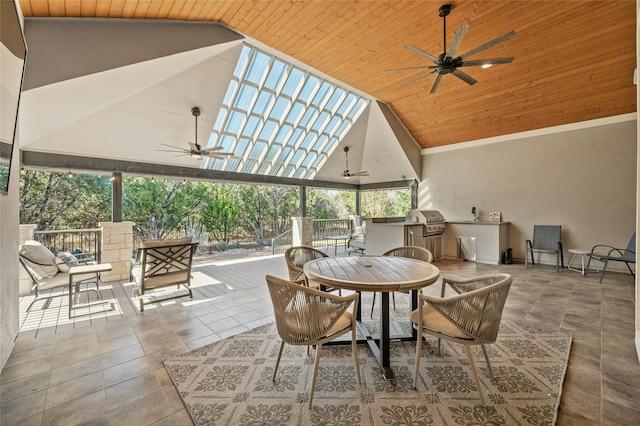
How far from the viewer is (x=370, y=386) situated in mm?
1901

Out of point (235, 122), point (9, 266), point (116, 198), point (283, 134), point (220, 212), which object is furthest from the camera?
point (220, 212)

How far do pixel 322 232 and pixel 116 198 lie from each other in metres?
6.20

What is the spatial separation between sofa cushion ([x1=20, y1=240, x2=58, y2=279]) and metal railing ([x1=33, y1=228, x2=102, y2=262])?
6.19 ft

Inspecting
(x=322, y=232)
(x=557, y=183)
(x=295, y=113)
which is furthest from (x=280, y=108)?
→ (x=557, y=183)

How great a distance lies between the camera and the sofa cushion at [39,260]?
3188 millimetres

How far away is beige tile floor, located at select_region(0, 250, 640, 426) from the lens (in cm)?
169

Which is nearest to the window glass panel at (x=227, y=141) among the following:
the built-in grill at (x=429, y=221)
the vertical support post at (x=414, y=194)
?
the built-in grill at (x=429, y=221)

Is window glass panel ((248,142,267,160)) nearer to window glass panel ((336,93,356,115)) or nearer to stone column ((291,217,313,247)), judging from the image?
stone column ((291,217,313,247))

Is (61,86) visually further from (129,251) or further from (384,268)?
(384,268)

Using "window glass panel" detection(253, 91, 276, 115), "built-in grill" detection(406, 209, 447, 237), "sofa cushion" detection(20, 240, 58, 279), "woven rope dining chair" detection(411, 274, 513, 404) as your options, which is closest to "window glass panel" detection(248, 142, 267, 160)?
"window glass panel" detection(253, 91, 276, 115)

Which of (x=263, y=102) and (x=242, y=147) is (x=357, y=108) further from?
(x=242, y=147)

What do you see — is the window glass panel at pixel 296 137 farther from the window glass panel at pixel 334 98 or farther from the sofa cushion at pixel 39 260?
the sofa cushion at pixel 39 260

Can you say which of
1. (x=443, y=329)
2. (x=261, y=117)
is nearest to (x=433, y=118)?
(x=261, y=117)

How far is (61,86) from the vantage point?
3486 millimetres
